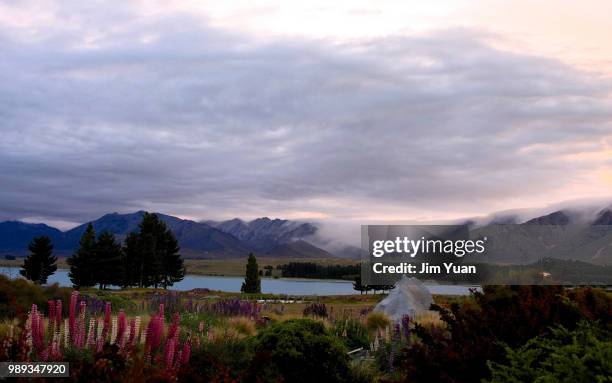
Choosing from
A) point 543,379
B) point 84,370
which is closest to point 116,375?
point 84,370

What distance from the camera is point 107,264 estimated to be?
224 feet

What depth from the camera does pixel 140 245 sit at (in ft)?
235

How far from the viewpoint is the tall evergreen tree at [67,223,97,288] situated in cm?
6806

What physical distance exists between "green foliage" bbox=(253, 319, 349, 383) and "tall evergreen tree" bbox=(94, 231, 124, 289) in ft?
197

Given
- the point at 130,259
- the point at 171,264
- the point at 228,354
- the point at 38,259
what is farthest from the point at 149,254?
the point at 228,354

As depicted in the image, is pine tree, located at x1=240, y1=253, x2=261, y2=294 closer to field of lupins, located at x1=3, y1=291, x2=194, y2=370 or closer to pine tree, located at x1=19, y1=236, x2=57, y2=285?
pine tree, located at x1=19, y1=236, x2=57, y2=285

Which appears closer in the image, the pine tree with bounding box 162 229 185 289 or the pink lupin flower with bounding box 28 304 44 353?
the pink lupin flower with bounding box 28 304 44 353

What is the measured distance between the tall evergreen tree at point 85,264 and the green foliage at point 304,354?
60.6 m

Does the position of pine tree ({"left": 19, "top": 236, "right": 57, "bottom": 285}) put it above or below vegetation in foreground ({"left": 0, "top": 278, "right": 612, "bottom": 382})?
above

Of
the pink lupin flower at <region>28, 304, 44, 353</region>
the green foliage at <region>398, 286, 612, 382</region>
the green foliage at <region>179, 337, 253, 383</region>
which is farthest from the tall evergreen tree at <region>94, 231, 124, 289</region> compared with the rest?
the green foliage at <region>398, 286, 612, 382</region>

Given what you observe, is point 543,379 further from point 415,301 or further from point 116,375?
point 415,301

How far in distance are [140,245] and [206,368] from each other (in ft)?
215

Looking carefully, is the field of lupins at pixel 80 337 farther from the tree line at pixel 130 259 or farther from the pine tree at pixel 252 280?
the tree line at pixel 130 259

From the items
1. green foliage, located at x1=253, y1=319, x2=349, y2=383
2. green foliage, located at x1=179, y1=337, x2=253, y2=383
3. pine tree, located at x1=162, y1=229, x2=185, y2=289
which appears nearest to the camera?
green foliage, located at x1=179, y1=337, x2=253, y2=383
